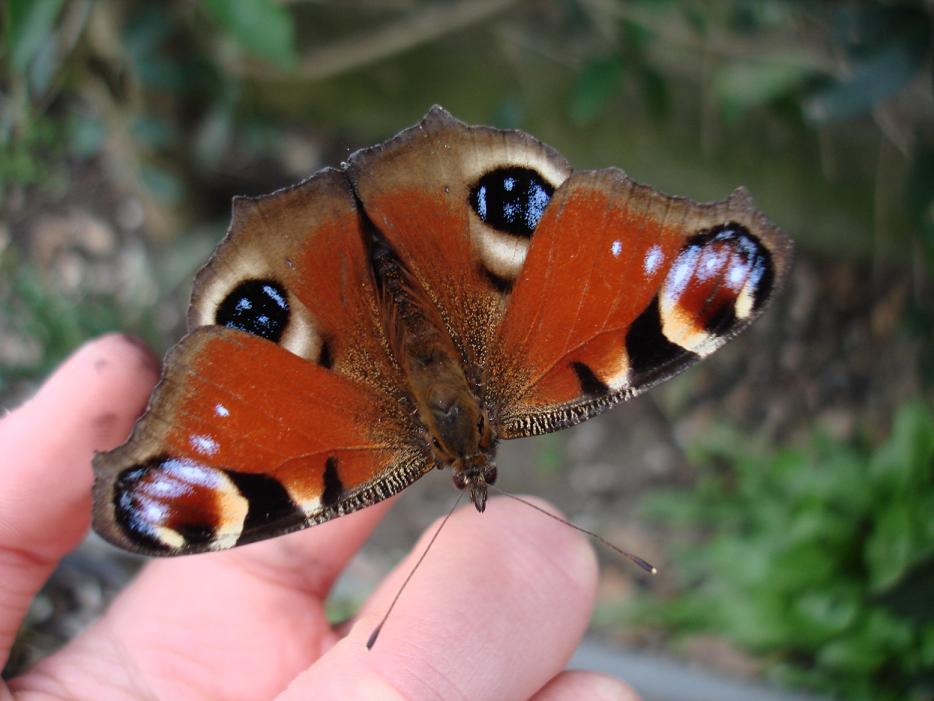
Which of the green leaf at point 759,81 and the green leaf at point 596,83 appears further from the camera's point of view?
the green leaf at point 759,81

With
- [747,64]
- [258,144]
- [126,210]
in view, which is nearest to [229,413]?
[258,144]

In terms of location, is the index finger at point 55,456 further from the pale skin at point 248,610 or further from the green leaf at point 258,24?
the green leaf at point 258,24

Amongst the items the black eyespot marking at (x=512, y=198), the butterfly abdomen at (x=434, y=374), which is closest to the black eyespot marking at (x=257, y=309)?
the butterfly abdomen at (x=434, y=374)

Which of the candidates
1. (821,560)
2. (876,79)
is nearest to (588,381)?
(876,79)

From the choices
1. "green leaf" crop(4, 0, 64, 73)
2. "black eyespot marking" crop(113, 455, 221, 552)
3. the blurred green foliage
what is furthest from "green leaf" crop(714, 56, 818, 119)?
"black eyespot marking" crop(113, 455, 221, 552)

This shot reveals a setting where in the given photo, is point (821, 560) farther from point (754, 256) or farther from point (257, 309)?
point (257, 309)

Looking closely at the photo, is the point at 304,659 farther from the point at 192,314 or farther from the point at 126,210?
the point at 126,210

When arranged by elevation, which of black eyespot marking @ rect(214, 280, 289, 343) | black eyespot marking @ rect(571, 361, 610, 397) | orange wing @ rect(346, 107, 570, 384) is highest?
orange wing @ rect(346, 107, 570, 384)

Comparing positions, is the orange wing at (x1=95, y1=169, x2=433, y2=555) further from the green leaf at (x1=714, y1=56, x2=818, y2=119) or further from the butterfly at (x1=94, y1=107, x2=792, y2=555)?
the green leaf at (x1=714, y1=56, x2=818, y2=119)
